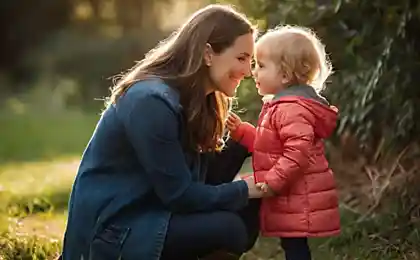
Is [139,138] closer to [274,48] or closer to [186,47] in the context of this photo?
[186,47]

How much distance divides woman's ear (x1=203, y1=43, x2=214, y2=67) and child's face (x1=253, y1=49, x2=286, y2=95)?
0.86ft

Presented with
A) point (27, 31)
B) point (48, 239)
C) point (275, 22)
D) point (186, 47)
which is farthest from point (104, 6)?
point (186, 47)

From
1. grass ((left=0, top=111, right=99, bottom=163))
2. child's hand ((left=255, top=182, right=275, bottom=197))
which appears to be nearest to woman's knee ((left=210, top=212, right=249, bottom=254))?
child's hand ((left=255, top=182, right=275, bottom=197))

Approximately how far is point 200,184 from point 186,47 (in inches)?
18.2

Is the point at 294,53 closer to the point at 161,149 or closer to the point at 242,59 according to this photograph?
the point at 242,59

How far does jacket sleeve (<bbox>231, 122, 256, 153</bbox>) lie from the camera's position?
11.4ft

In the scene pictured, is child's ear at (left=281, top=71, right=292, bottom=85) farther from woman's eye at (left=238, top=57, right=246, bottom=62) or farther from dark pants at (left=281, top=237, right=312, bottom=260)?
dark pants at (left=281, top=237, right=312, bottom=260)

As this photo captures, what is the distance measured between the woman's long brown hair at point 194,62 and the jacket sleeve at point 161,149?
0.37 ft

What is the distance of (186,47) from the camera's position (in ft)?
10.2

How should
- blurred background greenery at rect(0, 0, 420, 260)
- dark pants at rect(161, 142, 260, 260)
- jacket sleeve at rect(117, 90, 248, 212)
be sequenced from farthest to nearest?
blurred background greenery at rect(0, 0, 420, 260) < dark pants at rect(161, 142, 260, 260) < jacket sleeve at rect(117, 90, 248, 212)

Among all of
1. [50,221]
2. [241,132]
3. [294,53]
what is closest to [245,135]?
[241,132]

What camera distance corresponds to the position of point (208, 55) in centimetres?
310

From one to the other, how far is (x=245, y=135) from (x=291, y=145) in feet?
1.24

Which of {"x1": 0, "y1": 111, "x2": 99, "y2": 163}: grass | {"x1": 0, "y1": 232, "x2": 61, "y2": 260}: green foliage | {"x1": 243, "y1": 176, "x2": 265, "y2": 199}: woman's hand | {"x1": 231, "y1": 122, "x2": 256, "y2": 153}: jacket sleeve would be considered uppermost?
{"x1": 231, "y1": 122, "x2": 256, "y2": 153}: jacket sleeve
